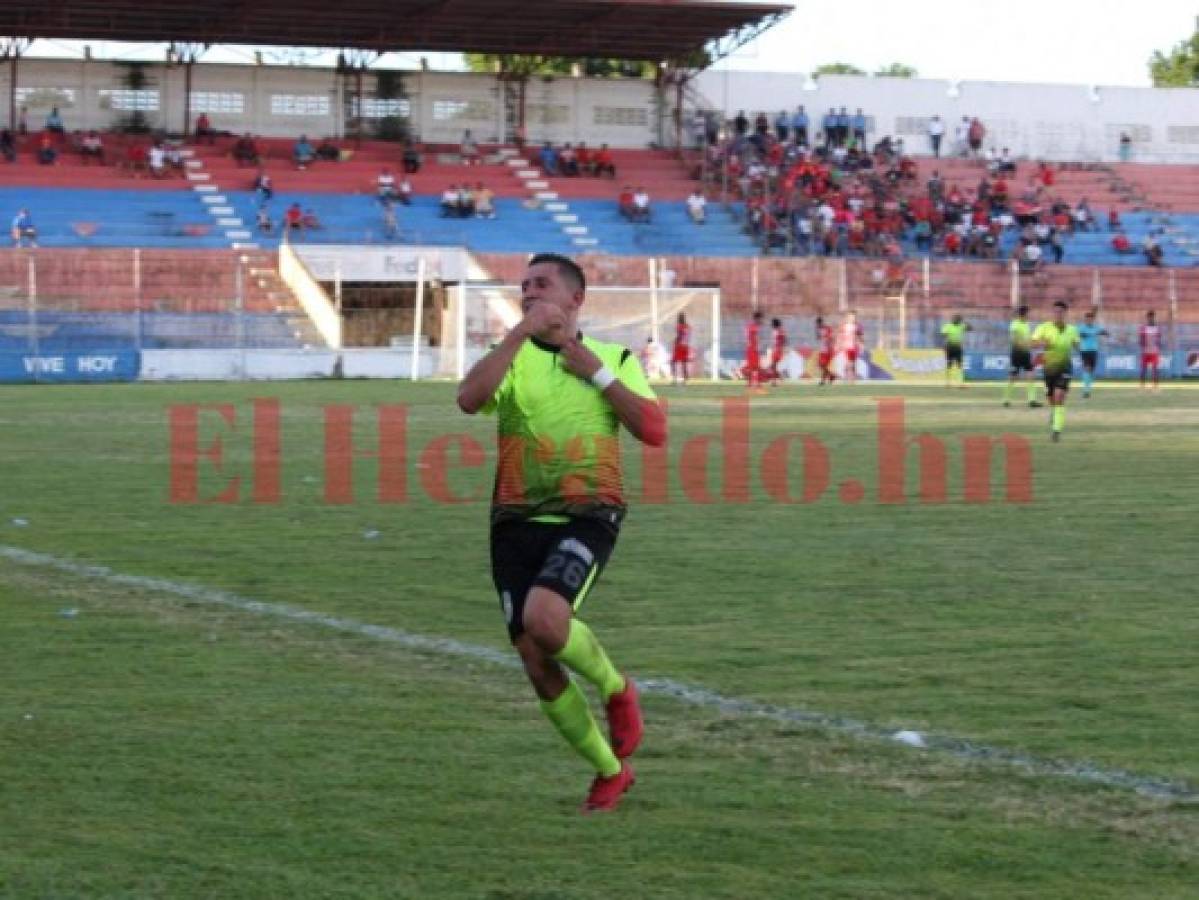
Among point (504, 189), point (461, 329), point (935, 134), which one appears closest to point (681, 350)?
point (461, 329)

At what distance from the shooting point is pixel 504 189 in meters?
61.6

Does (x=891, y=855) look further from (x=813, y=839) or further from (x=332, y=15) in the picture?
(x=332, y=15)

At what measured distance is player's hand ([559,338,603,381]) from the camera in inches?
274

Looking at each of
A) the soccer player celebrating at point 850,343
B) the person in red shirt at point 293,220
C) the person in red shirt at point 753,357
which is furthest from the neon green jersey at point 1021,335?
the person in red shirt at point 293,220

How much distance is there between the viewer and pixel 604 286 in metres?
52.5

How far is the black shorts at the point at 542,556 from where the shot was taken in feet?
22.6

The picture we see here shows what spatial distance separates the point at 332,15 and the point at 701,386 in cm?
2040

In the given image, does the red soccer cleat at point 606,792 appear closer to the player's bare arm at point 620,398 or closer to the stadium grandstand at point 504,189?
the player's bare arm at point 620,398

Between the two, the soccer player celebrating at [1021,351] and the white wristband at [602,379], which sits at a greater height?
the white wristband at [602,379]

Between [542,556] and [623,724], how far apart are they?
2.08 ft

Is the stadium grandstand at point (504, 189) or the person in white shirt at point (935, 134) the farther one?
the person in white shirt at point (935, 134)

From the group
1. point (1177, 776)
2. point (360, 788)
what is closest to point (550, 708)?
point (360, 788)

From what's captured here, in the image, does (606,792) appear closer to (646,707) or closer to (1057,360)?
(646,707)

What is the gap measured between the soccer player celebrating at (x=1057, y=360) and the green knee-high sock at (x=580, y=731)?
21.2m
